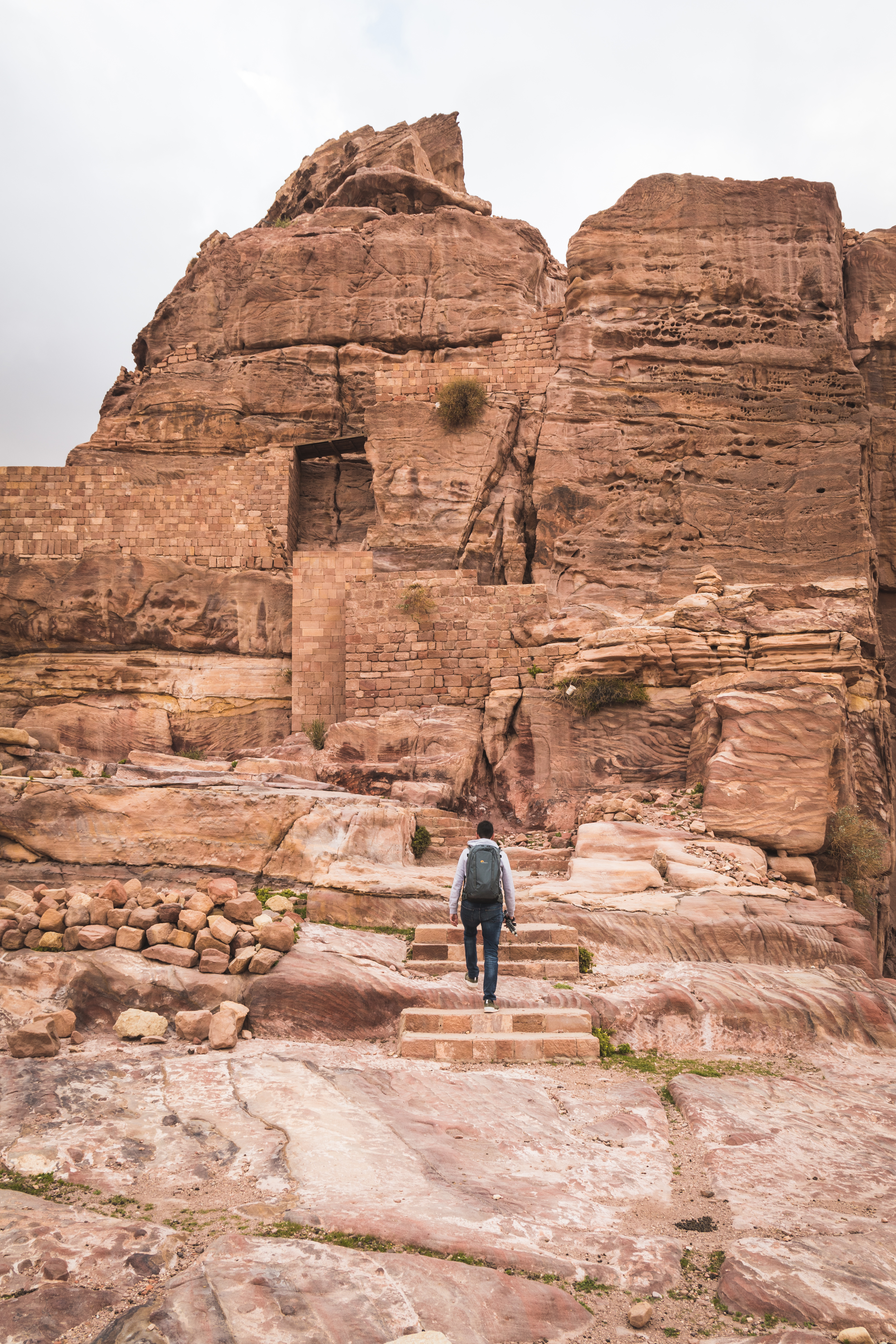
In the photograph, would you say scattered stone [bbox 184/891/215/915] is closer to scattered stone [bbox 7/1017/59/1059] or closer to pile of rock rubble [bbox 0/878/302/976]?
pile of rock rubble [bbox 0/878/302/976]

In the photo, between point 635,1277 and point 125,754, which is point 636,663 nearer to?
point 125,754

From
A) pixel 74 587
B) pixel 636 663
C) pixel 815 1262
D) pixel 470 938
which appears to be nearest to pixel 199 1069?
pixel 470 938

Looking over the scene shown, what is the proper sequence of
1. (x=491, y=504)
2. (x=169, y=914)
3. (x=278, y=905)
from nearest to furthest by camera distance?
(x=169, y=914) < (x=278, y=905) < (x=491, y=504)

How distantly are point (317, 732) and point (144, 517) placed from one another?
633 centimetres

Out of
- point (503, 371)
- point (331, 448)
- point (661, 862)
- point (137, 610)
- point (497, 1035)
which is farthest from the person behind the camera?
point (331, 448)

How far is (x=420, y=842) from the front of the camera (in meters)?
12.2

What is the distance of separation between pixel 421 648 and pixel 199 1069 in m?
10.9

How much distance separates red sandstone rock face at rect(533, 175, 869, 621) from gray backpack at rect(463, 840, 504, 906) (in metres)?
9.70

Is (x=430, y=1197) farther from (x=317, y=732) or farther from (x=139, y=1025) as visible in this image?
(x=317, y=732)

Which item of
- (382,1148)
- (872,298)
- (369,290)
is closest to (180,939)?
(382,1148)

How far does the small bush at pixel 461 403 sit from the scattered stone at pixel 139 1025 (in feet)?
47.5

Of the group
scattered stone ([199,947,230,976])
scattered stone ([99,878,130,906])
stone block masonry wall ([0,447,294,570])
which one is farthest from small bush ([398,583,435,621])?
scattered stone ([199,947,230,976])

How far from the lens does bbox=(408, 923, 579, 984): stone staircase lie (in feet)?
28.7

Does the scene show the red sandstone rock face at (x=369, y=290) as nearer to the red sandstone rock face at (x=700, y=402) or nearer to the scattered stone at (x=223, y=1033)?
the red sandstone rock face at (x=700, y=402)
